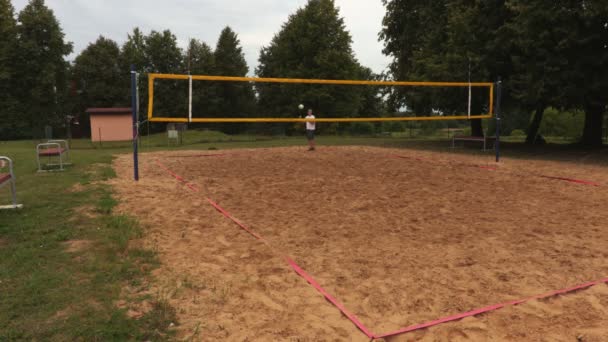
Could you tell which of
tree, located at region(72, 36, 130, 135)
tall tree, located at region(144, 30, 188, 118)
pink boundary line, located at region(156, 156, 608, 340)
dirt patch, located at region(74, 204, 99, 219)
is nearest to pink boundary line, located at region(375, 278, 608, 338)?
pink boundary line, located at region(156, 156, 608, 340)

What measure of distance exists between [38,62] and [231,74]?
58.1 ft

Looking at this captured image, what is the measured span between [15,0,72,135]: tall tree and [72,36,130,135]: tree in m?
3.36

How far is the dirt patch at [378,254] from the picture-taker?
267 cm

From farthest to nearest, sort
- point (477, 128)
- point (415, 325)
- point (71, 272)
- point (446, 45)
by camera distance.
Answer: point (477, 128), point (446, 45), point (71, 272), point (415, 325)

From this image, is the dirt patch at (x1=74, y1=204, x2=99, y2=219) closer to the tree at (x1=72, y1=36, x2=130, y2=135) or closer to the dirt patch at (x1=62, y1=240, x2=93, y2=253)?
the dirt patch at (x1=62, y1=240, x2=93, y2=253)

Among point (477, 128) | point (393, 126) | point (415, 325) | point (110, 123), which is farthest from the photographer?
point (393, 126)

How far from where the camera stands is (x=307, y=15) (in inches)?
1409

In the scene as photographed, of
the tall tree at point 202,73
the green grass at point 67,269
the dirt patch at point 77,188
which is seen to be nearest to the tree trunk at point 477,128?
the dirt patch at point 77,188

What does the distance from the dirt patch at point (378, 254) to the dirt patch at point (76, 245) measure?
0.54m

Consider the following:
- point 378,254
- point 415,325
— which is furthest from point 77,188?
point 415,325

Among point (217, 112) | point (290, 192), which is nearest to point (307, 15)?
point (217, 112)

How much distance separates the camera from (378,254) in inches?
153

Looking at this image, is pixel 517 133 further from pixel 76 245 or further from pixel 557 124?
pixel 76 245

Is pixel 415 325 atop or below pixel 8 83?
below
